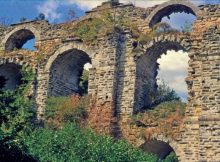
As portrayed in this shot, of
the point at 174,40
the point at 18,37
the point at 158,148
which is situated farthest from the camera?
the point at 18,37

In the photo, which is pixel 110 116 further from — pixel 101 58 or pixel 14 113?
pixel 14 113

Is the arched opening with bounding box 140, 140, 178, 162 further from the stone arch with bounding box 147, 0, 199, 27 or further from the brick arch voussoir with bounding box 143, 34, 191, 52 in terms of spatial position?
the stone arch with bounding box 147, 0, 199, 27

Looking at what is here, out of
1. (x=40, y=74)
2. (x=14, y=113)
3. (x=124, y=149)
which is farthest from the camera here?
(x=40, y=74)

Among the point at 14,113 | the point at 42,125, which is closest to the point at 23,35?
the point at 42,125

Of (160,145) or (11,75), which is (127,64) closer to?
(160,145)

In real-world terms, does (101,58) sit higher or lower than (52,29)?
lower

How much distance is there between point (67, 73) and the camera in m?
23.0

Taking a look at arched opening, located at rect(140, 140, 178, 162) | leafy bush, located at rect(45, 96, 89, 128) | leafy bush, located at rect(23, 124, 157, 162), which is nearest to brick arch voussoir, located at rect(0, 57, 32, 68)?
leafy bush, located at rect(45, 96, 89, 128)

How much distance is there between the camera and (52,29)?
2323 cm

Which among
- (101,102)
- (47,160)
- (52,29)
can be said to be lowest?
(47,160)

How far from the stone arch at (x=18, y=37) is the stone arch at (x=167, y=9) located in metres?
6.06

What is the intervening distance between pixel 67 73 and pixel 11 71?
3.23m

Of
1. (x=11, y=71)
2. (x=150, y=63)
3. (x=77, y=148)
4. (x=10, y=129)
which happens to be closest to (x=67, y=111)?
(x=150, y=63)

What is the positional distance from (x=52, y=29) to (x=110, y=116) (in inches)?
230
